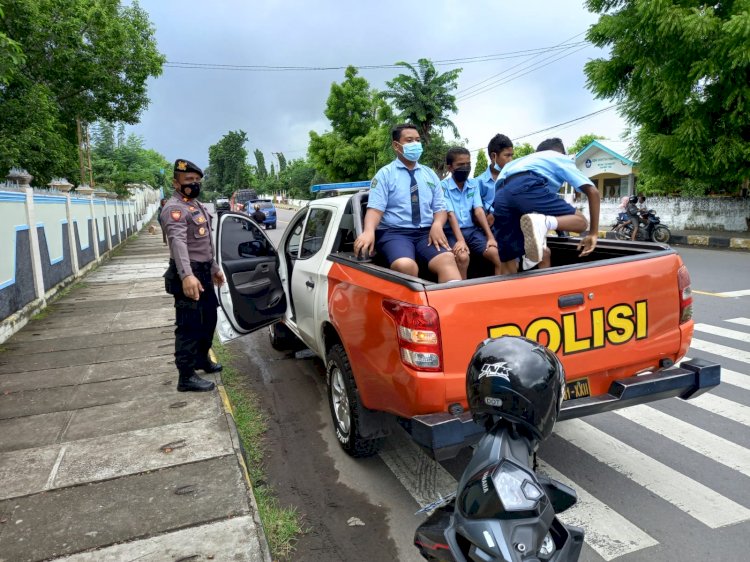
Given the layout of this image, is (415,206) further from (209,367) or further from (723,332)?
(723,332)

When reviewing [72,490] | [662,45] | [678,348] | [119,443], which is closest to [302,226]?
[119,443]

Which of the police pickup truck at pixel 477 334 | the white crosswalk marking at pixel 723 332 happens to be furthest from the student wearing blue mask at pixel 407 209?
the white crosswalk marking at pixel 723 332

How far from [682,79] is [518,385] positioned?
18.3m

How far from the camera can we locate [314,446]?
3930 mm

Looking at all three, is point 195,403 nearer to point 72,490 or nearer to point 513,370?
point 72,490

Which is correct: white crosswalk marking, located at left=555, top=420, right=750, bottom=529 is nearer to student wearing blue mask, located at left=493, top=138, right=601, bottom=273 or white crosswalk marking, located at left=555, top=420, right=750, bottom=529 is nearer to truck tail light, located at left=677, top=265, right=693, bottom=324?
truck tail light, located at left=677, top=265, right=693, bottom=324

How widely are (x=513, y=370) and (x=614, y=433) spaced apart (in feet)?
10.4

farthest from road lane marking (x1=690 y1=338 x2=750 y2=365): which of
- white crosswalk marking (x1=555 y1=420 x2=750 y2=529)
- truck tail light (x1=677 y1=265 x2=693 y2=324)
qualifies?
truck tail light (x1=677 y1=265 x2=693 y2=324)

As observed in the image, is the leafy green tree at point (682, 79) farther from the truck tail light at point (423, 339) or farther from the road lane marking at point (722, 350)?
the truck tail light at point (423, 339)

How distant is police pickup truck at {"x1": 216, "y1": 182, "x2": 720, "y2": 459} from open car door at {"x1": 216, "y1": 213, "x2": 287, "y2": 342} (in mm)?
1111

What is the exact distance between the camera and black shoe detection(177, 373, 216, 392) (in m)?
4.64

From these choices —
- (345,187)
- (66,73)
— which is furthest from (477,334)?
(66,73)

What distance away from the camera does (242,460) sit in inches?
134

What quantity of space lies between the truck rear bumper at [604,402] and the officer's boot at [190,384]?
246cm
